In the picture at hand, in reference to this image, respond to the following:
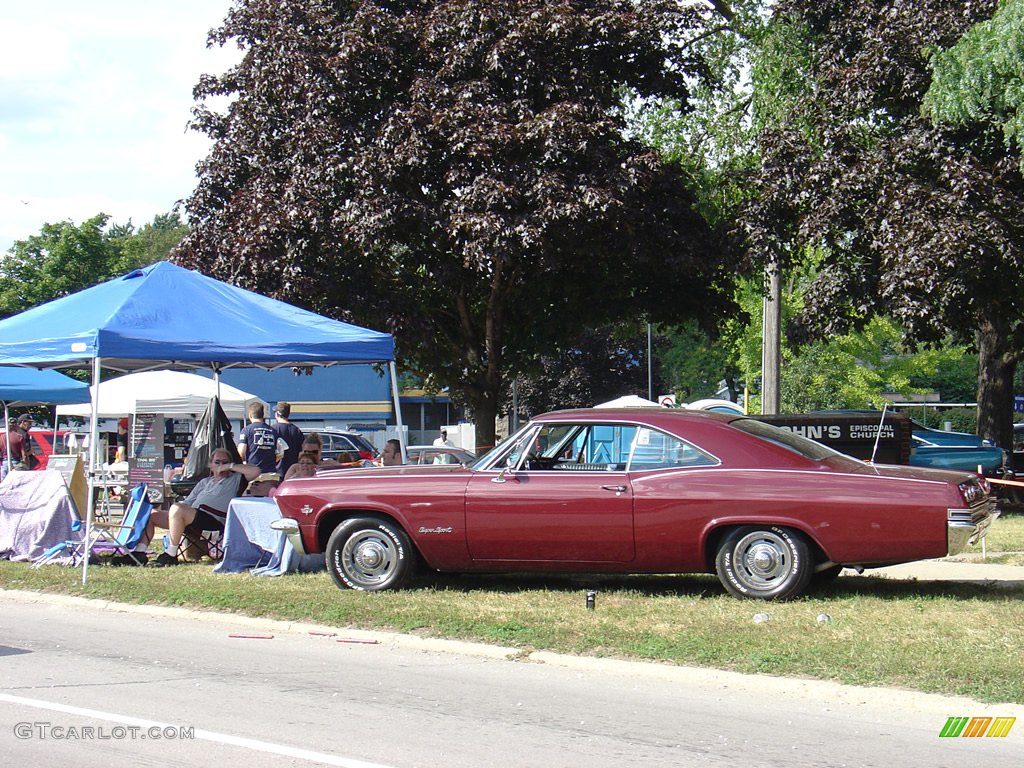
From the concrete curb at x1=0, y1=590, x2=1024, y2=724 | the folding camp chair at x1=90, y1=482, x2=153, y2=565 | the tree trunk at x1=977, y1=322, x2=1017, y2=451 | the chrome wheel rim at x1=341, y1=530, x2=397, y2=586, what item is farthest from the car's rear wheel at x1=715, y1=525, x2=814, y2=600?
the tree trunk at x1=977, y1=322, x2=1017, y2=451

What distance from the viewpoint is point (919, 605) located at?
351 inches

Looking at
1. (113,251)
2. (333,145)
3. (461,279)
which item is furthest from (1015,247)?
(113,251)

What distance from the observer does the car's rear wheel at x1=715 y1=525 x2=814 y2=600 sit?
354 inches

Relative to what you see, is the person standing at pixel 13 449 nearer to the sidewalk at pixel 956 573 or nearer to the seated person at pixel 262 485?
the seated person at pixel 262 485

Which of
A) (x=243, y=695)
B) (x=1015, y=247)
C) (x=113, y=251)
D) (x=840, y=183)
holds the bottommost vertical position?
(x=243, y=695)

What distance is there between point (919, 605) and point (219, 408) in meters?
9.23

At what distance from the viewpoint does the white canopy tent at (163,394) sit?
73.9 ft

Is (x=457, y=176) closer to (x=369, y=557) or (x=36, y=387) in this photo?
(x=369, y=557)

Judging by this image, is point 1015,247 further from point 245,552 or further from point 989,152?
point 245,552

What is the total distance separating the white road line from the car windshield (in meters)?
4.87

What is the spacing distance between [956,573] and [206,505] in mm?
7614

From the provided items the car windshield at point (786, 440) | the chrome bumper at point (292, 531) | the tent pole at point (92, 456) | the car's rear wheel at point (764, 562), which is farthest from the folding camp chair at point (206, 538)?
the car windshield at point (786, 440)

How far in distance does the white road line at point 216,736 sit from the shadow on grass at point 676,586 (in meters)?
3.94

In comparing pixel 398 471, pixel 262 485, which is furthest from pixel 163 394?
pixel 398 471
